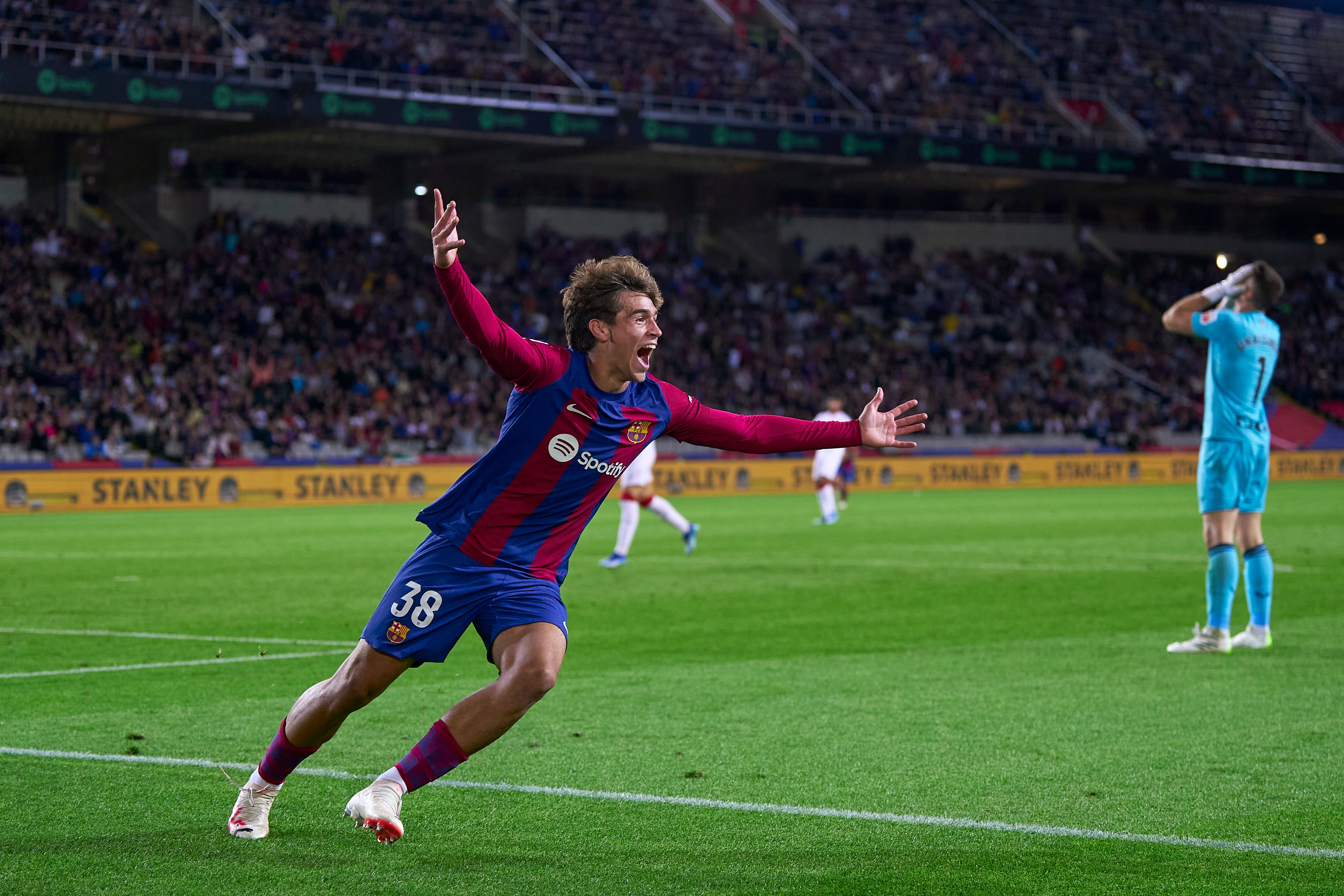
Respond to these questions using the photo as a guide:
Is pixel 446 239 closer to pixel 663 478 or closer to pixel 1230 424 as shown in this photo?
pixel 1230 424

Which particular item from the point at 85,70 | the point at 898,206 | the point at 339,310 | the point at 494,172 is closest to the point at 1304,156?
→ the point at 898,206

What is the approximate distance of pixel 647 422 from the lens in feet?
17.8

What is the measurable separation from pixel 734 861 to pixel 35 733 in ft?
13.0

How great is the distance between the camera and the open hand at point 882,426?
5.68 metres

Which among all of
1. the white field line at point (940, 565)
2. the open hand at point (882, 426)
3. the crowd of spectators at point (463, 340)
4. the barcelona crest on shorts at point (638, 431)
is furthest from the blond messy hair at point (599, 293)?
the crowd of spectators at point (463, 340)

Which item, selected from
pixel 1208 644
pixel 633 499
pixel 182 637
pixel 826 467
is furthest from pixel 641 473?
pixel 826 467

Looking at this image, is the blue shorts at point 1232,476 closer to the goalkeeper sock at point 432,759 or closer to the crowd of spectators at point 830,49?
the goalkeeper sock at point 432,759

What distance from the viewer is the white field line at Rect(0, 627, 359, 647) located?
10930 millimetres

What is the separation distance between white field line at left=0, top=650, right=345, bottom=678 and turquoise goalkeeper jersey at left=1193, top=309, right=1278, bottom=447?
6.24m

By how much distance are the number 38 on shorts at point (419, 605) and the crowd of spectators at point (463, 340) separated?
27.1 m

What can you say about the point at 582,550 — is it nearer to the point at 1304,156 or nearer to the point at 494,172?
the point at 494,172

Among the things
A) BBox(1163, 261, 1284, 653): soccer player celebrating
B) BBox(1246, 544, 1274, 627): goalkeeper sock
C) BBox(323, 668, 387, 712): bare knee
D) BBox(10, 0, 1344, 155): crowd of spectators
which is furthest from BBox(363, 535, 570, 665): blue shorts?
BBox(10, 0, 1344, 155): crowd of spectators

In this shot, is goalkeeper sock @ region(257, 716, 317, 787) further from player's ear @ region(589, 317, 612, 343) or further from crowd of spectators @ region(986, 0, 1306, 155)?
→ crowd of spectators @ region(986, 0, 1306, 155)

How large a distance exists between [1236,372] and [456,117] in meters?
30.9
